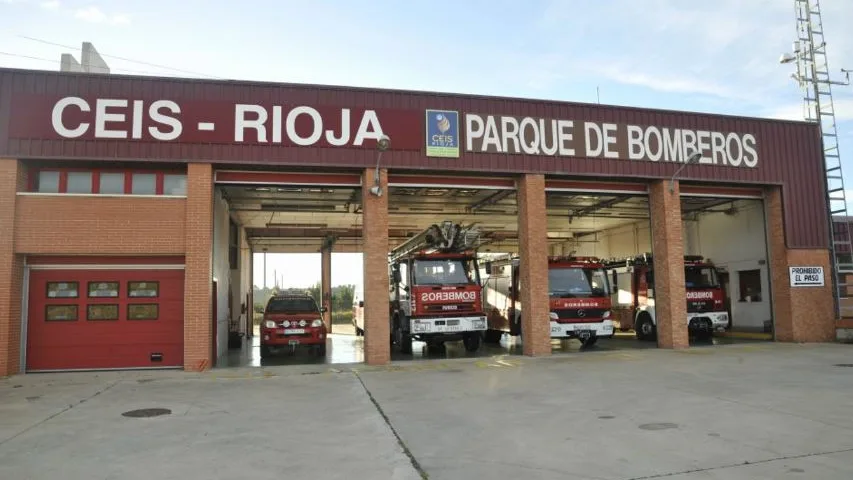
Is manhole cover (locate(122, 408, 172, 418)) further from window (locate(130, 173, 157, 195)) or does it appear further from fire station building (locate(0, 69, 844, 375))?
window (locate(130, 173, 157, 195))

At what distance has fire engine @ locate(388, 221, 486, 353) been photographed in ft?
50.3

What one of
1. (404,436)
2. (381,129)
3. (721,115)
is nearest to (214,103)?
(381,129)

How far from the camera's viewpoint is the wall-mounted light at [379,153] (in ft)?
44.3

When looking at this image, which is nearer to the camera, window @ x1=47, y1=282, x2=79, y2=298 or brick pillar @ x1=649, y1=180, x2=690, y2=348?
window @ x1=47, y1=282, x2=79, y2=298

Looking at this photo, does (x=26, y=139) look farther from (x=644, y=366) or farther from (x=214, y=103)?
(x=644, y=366)

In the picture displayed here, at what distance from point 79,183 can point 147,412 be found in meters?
7.28

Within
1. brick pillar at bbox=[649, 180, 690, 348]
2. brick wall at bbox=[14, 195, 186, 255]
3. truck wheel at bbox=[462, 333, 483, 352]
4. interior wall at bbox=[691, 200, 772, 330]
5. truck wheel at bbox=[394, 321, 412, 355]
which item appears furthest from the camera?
interior wall at bbox=[691, 200, 772, 330]

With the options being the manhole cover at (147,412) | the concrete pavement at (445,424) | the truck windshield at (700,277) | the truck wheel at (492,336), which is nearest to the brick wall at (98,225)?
the concrete pavement at (445,424)

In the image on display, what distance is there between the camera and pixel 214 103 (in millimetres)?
13797

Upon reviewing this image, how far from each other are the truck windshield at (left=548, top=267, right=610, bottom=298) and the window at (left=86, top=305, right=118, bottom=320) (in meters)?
10.9

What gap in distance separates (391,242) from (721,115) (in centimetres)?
1650

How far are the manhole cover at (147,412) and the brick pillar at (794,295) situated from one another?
16.5 metres

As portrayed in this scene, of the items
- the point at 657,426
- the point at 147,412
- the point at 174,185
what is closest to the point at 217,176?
the point at 174,185

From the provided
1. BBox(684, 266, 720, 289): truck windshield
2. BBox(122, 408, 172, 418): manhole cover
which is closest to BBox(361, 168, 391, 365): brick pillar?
BBox(122, 408, 172, 418): manhole cover
